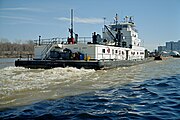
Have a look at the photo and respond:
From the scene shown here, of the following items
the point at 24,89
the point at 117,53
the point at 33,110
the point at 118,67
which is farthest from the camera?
the point at 117,53

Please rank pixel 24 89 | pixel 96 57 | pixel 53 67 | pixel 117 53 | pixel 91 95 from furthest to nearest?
pixel 117 53, pixel 96 57, pixel 53 67, pixel 24 89, pixel 91 95

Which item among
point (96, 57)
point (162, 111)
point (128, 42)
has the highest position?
point (128, 42)

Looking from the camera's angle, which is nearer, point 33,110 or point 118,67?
point 33,110

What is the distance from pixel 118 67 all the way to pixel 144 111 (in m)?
15.7

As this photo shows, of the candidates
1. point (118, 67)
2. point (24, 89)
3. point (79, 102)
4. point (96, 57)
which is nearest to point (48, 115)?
point (79, 102)

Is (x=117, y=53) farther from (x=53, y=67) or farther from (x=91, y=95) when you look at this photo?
(x=91, y=95)

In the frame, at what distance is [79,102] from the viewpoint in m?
6.98

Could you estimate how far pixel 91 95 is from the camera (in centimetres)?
820

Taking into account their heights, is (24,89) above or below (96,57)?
below

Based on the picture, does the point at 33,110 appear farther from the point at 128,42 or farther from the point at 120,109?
→ the point at 128,42

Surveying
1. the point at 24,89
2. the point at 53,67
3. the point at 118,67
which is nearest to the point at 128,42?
the point at 118,67

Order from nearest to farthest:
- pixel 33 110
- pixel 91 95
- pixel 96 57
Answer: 1. pixel 33 110
2. pixel 91 95
3. pixel 96 57

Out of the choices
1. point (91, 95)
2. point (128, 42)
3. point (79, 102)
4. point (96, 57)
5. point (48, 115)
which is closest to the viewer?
point (48, 115)

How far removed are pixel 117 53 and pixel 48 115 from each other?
19.6 metres
